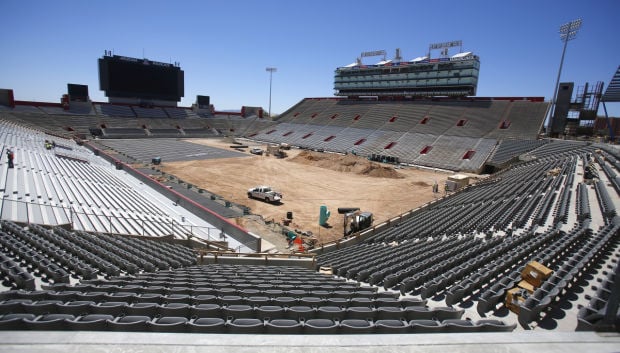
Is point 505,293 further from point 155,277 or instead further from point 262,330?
point 155,277

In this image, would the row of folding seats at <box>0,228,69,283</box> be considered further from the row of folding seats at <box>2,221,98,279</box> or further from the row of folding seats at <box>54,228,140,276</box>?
the row of folding seats at <box>54,228,140,276</box>

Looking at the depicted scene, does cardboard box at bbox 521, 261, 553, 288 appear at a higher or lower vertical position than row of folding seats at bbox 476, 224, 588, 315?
higher

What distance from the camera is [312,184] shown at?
32.9 m

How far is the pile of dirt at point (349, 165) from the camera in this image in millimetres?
38156

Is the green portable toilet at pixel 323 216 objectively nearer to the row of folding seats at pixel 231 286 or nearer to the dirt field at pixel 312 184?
the dirt field at pixel 312 184

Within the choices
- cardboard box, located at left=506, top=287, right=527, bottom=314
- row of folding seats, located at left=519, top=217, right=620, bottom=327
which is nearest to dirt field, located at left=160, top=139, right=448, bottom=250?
cardboard box, located at left=506, top=287, right=527, bottom=314

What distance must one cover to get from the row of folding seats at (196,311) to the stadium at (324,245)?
22mm

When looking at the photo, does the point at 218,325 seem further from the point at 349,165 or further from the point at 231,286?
the point at 349,165

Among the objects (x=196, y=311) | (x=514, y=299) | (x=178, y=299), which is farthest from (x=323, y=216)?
(x=196, y=311)

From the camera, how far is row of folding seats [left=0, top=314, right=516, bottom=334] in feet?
11.8

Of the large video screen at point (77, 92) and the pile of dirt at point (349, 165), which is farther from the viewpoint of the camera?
the large video screen at point (77, 92)

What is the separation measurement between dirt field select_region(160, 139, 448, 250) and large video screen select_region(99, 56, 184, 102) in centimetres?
3343

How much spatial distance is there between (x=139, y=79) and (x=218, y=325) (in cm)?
7230

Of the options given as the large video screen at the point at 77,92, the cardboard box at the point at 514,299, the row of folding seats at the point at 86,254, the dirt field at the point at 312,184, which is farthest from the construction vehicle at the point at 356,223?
the large video screen at the point at 77,92
